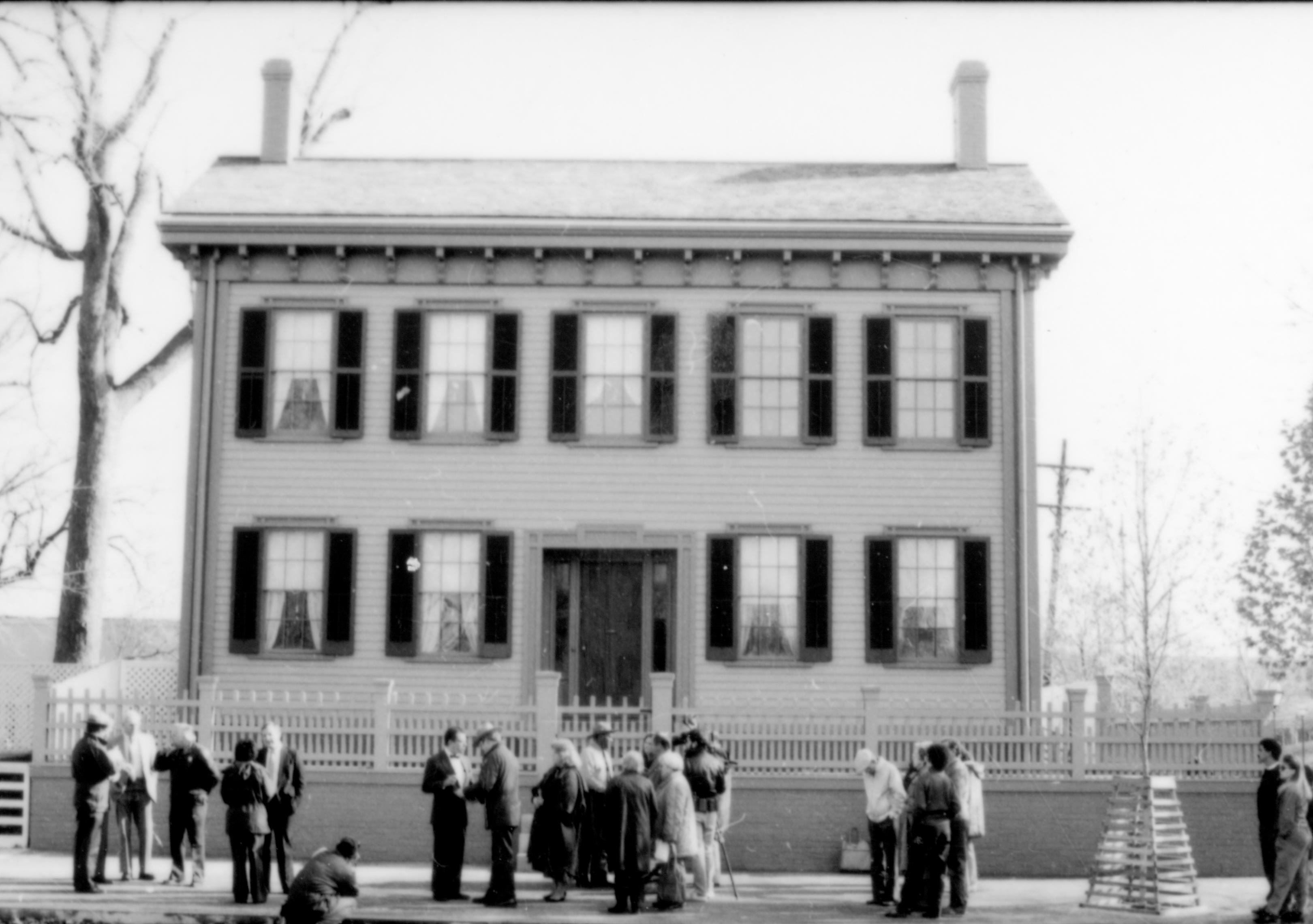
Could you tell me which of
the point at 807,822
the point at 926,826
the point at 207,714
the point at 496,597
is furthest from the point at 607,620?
the point at 926,826

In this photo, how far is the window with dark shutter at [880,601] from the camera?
71.1 ft

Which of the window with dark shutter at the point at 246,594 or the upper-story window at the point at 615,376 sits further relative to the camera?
the upper-story window at the point at 615,376

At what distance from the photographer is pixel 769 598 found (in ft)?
71.8

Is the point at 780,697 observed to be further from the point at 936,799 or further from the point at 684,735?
the point at 936,799

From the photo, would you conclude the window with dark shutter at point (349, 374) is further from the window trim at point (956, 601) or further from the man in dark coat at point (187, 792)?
the window trim at point (956, 601)

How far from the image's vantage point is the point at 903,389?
22188 mm

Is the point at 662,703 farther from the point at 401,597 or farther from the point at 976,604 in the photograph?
the point at 976,604

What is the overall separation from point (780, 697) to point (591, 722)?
11.6 feet

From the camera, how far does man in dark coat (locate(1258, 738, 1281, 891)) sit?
48.5ft

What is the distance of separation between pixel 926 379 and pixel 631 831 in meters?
9.21

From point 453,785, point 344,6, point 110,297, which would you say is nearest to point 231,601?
point 453,785

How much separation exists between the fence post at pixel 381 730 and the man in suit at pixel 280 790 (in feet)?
10.5

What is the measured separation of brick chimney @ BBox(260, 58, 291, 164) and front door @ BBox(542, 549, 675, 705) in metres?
7.87

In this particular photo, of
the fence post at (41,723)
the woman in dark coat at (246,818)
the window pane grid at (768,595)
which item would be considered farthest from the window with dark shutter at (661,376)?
the woman in dark coat at (246,818)
